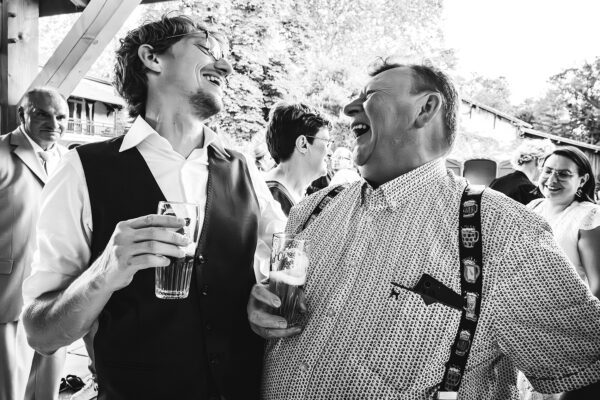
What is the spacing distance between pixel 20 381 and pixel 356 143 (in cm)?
265

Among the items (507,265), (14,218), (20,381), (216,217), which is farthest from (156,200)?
(20,381)

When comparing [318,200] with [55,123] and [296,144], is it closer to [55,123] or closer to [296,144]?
[296,144]

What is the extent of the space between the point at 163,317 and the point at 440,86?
1.25 metres

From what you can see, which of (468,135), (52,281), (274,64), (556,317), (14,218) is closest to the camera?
(556,317)

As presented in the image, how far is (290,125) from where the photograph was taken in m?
3.38

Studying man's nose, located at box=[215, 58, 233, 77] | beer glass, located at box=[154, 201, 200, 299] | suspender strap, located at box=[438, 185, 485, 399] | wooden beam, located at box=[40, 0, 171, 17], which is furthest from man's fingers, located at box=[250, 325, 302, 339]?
wooden beam, located at box=[40, 0, 171, 17]

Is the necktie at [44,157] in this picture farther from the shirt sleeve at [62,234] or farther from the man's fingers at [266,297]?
the man's fingers at [266,297]

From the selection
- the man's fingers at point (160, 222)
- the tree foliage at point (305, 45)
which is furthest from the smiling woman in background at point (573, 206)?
the tree foliage at point (305, 45)

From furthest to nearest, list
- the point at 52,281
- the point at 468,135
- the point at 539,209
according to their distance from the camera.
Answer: the point at 468,135, the point at 539,209, the point at 52,281

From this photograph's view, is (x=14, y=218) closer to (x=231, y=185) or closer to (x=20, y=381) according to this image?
(x=20, y=381)

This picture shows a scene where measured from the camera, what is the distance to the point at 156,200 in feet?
4.79

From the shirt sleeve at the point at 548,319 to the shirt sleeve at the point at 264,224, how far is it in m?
0.85

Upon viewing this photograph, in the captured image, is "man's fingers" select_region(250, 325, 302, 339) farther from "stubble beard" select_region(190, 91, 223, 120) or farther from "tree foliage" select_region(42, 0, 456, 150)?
"tree foliage" select_region(42, 0, 456, 150)

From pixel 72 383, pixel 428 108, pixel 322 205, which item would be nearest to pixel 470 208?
pixel 428 108
